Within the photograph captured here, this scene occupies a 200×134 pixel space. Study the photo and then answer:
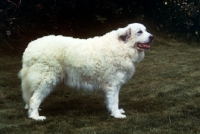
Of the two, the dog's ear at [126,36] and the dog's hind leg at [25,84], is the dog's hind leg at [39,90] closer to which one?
the dog's hind leg at [25,84]

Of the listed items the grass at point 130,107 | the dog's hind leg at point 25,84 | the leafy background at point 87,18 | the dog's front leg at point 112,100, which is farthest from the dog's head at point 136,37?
the leafy background at point 87,18

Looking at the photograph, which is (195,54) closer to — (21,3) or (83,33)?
(83,33)

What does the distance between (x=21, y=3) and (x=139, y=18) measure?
5094mm

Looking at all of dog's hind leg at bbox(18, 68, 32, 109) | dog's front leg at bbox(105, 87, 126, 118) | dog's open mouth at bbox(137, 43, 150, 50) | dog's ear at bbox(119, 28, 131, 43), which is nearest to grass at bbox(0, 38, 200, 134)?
dog's front leg at bbox(105, 87, 126, 118)

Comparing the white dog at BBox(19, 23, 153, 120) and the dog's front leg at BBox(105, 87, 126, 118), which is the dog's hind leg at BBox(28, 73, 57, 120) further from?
the dog's front leg at BBox(105, 87, 126, 118)

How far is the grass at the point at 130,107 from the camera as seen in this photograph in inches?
210

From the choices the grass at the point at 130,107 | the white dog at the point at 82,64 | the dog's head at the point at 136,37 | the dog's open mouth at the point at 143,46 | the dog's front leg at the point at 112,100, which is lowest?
the grass at the point at 130,107

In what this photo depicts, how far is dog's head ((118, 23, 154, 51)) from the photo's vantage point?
233 inches

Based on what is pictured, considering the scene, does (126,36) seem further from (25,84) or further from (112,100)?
(25,84)

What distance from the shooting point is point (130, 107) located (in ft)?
21.4

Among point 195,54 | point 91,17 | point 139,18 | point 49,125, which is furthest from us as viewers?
point 139,18

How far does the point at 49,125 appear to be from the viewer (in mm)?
5539

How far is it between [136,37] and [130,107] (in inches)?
53.4

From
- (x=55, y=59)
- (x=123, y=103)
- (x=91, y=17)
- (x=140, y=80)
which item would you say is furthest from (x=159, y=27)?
(x=55, y=59)
